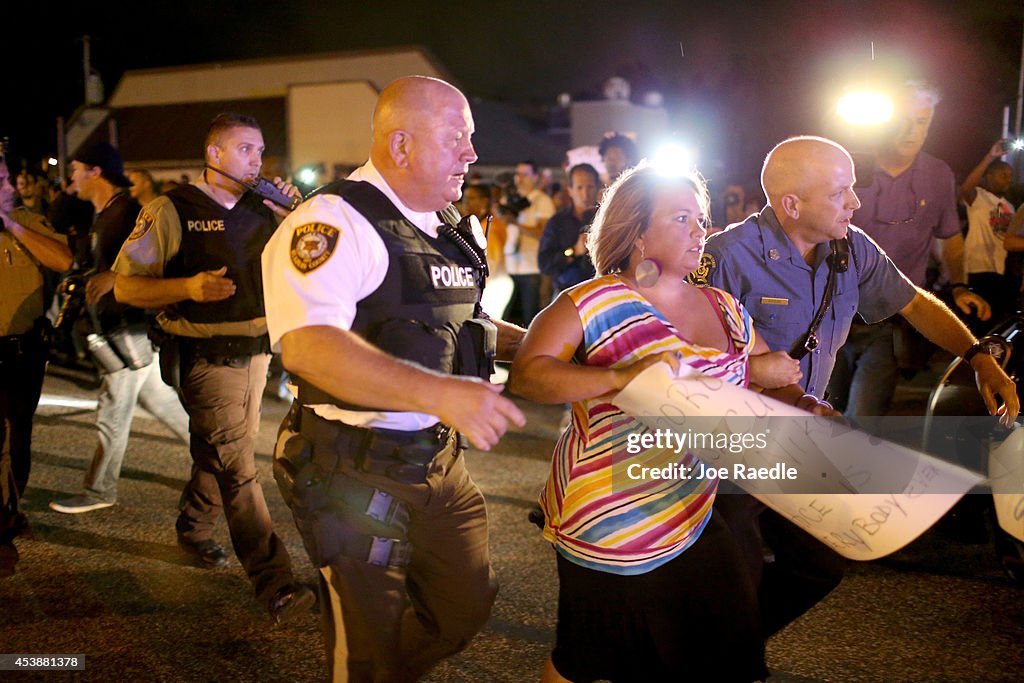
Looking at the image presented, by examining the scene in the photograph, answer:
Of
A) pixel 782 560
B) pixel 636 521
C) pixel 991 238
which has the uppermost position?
pixel 991 238

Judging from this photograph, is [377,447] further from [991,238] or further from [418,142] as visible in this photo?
[991,238]

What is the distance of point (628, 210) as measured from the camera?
2.84m

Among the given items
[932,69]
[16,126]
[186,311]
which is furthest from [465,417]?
[16,126]

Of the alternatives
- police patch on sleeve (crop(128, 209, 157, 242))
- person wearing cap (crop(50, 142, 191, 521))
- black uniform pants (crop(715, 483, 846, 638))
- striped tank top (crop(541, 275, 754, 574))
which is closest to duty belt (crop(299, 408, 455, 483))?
striped tank top (crop(541, 275, 754, 574))

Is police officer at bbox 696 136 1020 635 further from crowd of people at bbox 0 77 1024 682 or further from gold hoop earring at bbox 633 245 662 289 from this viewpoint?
gold hoop earring at bbox 633 245 662 289

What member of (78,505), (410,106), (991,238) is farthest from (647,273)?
(991,238)

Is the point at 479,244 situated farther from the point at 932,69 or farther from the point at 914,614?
the point at 932,69

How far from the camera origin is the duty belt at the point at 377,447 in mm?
2547

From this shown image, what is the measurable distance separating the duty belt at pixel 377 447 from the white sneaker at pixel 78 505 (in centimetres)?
353

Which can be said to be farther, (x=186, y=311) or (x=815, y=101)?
(x=815, y=101)

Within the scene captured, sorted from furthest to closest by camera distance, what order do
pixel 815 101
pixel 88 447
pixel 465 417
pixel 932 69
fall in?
pixel 815 101, pixel 932 69, pixel 88 447, pixel 465 417

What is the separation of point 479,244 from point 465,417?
2.82 ft

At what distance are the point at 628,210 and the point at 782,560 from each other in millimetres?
1189

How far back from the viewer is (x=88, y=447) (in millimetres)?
7156
